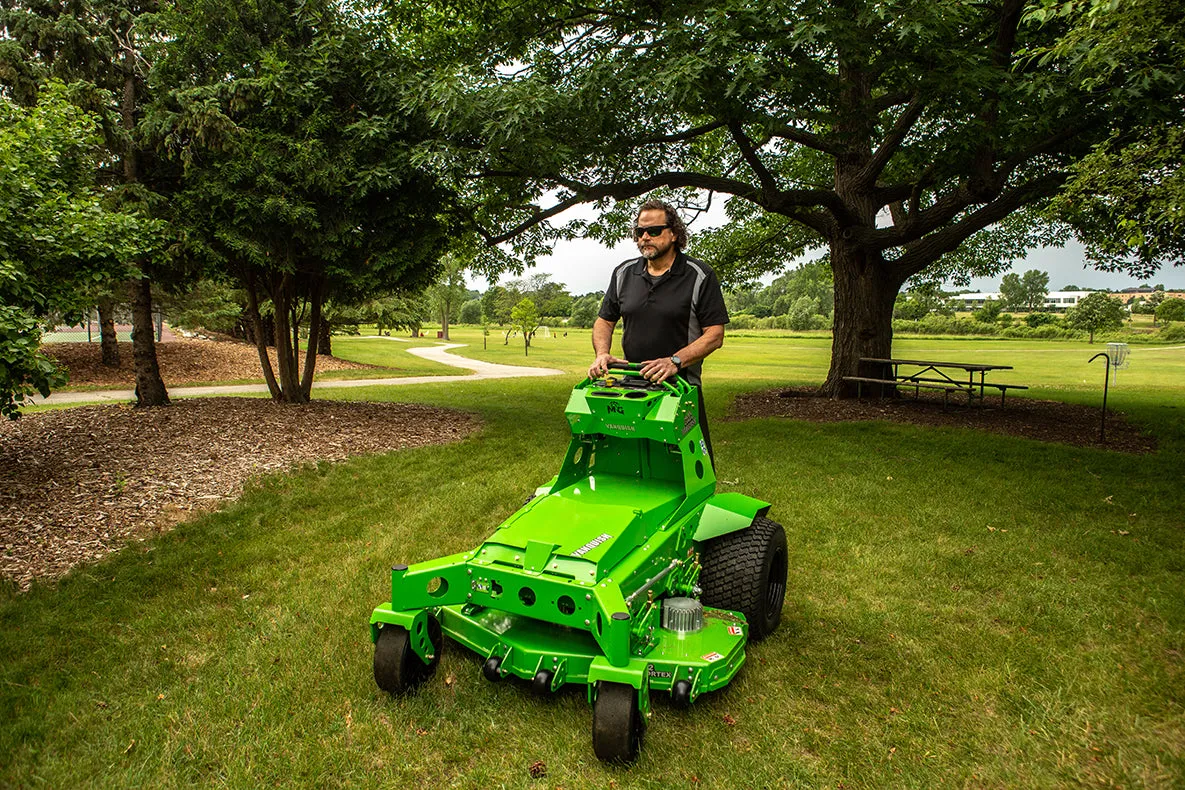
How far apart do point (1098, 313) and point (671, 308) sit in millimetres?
56681

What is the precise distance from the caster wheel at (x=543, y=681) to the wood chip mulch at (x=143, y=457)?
3.77m

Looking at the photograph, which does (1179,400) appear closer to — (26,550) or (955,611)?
(955,611)

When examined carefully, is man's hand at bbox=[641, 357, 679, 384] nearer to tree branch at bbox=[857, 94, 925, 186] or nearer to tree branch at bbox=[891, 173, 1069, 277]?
tree branch at bbox=[857, 94, 925, 186]

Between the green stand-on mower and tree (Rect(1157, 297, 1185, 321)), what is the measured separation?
6099cm

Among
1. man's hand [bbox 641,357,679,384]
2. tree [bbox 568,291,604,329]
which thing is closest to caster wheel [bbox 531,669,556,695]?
man's hand [bbox 641,357,679,384]

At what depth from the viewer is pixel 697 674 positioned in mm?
3072

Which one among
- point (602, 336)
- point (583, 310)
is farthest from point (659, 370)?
point (583, 310)

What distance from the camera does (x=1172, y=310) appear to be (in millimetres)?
49312

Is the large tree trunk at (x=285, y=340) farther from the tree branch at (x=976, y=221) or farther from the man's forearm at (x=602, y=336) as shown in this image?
the tree branch at (x=976, y=221)

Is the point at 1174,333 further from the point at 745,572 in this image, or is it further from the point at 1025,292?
the point at 745,572

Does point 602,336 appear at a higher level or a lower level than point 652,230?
lower

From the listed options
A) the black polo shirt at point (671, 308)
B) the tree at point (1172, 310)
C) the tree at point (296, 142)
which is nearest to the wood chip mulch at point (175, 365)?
the tree at point (296, 142)

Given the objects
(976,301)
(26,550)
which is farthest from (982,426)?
(976,301)

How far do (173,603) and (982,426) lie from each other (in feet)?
35.9
